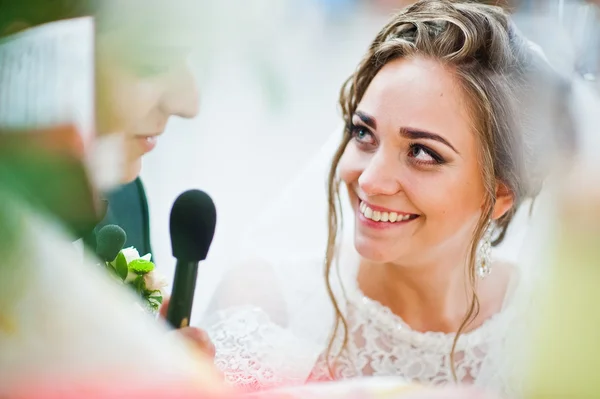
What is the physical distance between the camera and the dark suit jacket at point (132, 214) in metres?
0.67

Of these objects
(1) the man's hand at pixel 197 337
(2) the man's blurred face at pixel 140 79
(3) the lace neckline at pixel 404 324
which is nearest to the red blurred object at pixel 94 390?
(1) the man's hand at pixel 197 337

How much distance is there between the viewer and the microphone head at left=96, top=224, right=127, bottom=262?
646 mm

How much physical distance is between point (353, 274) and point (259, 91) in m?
0.25

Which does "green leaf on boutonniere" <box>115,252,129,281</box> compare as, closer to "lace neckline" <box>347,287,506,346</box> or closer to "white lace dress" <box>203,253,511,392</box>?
"white lace dress" <box>203,253,511,392</box>

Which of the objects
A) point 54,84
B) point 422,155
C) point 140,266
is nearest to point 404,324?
point 422,155

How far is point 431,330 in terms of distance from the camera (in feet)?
2.62

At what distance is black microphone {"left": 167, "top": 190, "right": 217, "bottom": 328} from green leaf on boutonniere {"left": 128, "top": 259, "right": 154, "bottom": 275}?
3cm

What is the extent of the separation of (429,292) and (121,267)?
0.35 m

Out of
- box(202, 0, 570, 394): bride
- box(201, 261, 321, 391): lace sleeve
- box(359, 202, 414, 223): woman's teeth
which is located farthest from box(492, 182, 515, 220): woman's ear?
box(201, 261, 321, 391): lace sleeve

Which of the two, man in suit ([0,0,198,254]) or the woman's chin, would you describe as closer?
man in suit ([0,0,198,254])

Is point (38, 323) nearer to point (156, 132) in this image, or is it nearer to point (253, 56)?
point (156, 132)

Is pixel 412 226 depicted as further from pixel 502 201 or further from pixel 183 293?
pixel 183 293

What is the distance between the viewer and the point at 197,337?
26.6 inches

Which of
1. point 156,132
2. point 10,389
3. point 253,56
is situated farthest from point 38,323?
point 253,56
